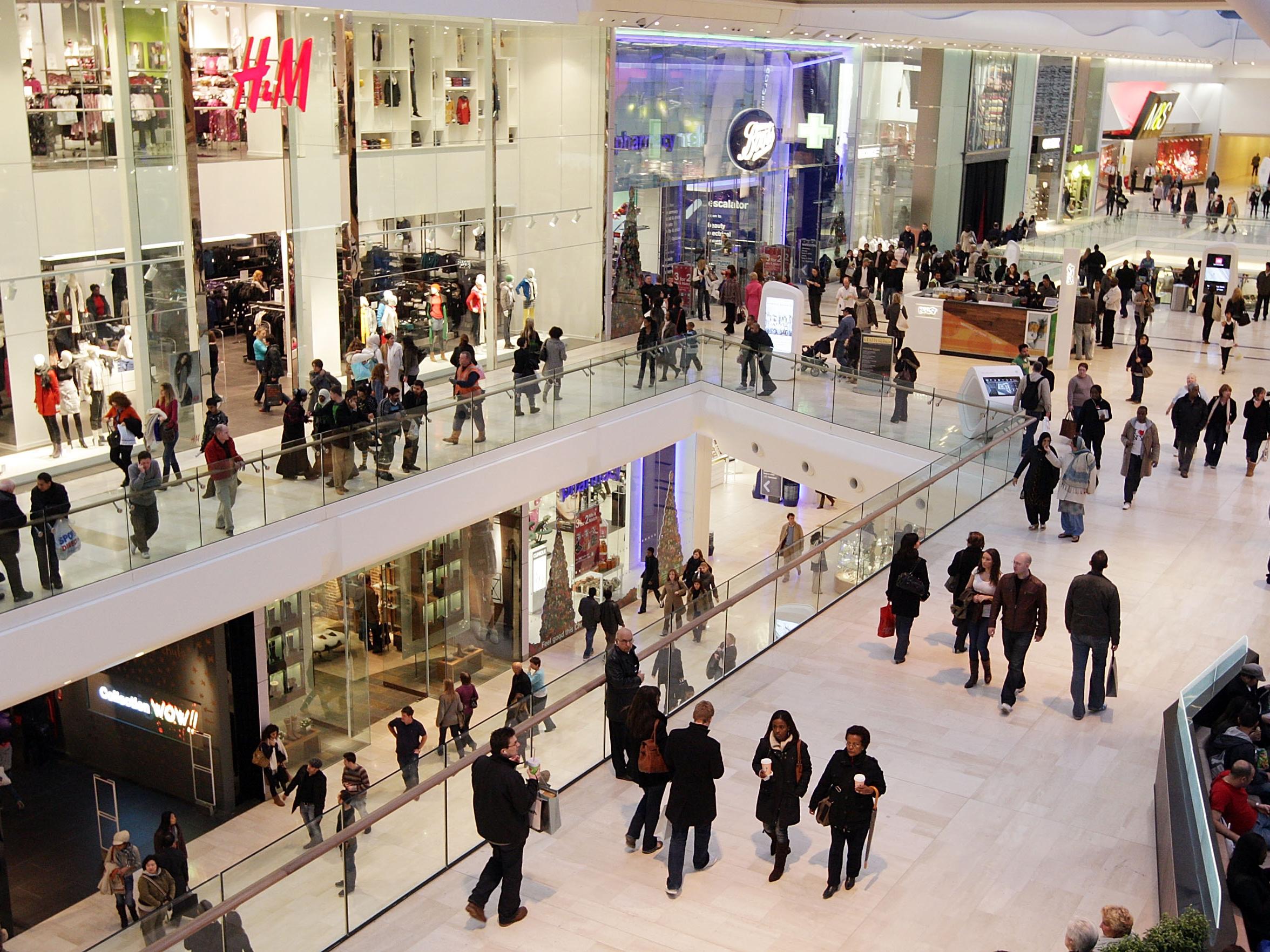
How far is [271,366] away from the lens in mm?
18828

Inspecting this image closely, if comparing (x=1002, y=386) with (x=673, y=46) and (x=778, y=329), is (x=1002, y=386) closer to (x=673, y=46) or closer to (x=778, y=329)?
(x=778, y=329)

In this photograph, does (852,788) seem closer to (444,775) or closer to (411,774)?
(444,775)

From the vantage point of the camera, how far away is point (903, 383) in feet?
62.3

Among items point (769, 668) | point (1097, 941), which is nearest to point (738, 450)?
point (769, 668)

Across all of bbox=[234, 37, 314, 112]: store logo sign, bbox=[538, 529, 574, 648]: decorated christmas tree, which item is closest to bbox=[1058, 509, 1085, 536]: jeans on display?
bbox=[538, 529, 574, 648]: decorated christmas tree

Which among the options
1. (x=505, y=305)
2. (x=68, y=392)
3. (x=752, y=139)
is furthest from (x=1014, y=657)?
(x=752, y=139)

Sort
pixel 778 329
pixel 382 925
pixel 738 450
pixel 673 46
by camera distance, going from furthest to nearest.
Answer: pixel 673 46, pixel 778 329, pixel 738 450, pixel 382 925

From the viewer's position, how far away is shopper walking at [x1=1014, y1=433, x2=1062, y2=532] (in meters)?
13.9

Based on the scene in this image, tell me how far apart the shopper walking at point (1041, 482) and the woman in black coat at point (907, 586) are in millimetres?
3518

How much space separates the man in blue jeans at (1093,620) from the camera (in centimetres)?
970

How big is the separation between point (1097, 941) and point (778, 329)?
640 inches

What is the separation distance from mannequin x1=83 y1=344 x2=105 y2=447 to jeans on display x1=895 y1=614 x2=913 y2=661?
1000cm

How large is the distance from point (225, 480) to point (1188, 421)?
11.1 meters

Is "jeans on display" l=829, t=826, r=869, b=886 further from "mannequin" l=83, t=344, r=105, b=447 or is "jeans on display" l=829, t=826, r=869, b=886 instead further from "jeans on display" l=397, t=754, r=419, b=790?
"mannequin" l=83, t=344, r=105, b=447
